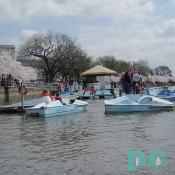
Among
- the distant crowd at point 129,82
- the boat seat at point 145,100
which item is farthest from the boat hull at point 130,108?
the distant crowd at point 129,82

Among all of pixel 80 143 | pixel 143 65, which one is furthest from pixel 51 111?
pixel 143 65

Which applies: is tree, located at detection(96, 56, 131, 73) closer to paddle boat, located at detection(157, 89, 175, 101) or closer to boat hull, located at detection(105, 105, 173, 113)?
paddle boat, located at detection(157, 89, 175, 101)

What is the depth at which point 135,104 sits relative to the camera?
102 feet

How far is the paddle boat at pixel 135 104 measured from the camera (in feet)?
101

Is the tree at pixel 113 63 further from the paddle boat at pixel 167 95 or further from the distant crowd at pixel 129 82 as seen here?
the distant crowd at pixel 129 82

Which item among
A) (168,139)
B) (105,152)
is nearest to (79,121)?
(168,139)

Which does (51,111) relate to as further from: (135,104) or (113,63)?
(113,63)

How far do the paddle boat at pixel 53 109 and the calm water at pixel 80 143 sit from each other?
158 centimetres

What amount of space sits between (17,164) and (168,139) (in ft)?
21.1

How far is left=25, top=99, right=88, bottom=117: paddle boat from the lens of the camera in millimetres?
28188

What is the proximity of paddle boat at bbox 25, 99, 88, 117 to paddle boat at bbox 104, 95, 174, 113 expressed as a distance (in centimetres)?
226

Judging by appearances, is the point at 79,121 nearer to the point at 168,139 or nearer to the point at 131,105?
the point at 131,105

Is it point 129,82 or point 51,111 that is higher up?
point 129,82

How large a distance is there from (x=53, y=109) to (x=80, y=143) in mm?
11914
